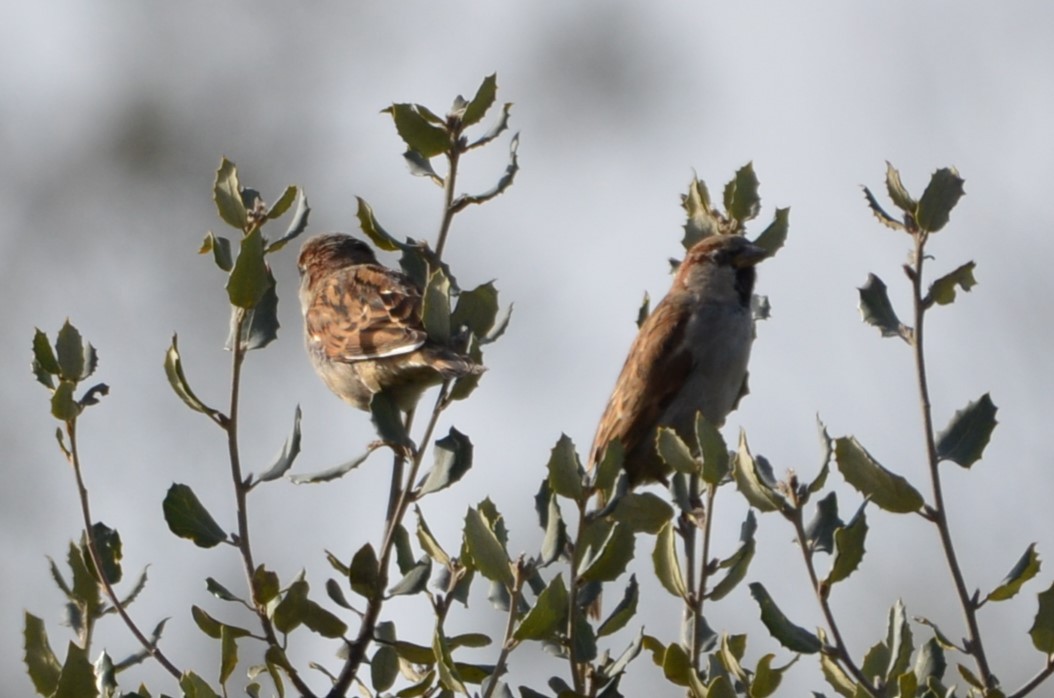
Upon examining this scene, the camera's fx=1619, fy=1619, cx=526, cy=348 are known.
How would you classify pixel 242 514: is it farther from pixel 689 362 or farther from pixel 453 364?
pixel 689 362

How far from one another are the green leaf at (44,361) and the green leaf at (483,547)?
74 cm

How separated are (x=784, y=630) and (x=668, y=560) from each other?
32 cm

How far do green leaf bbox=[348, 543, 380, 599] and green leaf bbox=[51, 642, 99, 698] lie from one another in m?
0.41

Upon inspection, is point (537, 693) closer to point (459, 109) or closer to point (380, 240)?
point (380, 240)

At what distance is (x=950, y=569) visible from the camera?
7.56ft

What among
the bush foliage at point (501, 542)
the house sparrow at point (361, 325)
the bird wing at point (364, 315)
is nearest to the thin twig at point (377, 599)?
the bush foliage at point (501, 542)

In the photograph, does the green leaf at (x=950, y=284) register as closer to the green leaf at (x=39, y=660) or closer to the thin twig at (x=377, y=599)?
the thin twig at (x=377, y=599)

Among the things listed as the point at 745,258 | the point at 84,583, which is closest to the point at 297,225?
the point at 84,583

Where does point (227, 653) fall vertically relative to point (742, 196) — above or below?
below

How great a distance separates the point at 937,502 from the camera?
7.79 feet

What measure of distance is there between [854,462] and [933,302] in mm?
427

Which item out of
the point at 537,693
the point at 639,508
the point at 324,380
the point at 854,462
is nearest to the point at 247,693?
the point at 537,693

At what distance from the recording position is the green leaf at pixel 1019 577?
2438 mm

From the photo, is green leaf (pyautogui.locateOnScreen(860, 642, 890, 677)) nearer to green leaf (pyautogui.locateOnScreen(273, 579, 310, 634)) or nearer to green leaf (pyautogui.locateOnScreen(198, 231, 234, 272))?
green leaf (pyautogui.locateOnScreen(273, 579, 310, 634))
